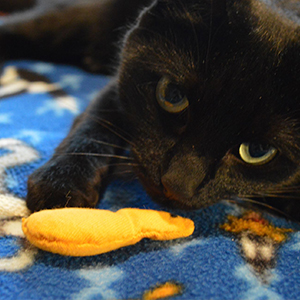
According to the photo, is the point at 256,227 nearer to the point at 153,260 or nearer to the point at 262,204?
the point at 262,204

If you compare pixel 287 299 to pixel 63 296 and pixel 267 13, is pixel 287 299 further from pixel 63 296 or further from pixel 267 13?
pixel 267 13

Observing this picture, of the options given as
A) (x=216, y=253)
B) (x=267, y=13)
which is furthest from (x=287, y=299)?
(x=267, y=13)

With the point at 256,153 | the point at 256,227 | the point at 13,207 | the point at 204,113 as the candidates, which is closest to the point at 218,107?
the point at 204,113

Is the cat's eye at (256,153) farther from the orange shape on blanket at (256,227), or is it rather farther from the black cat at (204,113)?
the orange shape on blanket at (256,227)

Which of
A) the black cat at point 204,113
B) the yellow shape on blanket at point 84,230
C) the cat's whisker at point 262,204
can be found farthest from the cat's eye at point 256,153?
the yellow shape on blanket at point 84,230

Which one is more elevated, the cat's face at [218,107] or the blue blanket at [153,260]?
the cat's face at [218,107]

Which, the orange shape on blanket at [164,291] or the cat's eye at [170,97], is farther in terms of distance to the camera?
the cat's eye at [170,97]

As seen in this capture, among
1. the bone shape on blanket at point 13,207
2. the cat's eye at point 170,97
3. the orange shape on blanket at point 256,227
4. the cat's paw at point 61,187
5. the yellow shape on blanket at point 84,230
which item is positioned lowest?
the bone shape on blanket at point 13,207

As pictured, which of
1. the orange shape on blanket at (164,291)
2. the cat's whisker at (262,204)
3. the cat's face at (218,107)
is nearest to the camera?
the orange shape on blanket at (164,291)
